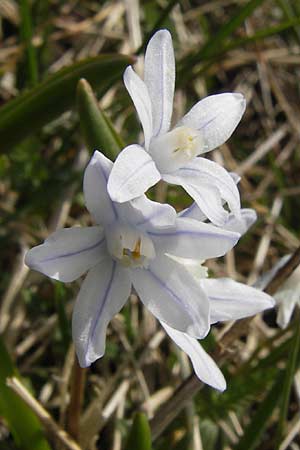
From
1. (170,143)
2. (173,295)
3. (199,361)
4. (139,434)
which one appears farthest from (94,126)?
(139,434)

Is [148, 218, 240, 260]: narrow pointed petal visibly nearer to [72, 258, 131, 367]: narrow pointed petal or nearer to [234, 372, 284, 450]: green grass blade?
[72, 258, 131, 367]: narrow pointed petal

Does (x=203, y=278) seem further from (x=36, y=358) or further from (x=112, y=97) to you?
(x=112, y=97)

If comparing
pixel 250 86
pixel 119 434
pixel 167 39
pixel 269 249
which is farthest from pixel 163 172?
pixel 250 86

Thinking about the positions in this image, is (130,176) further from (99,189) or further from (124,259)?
(124,259)

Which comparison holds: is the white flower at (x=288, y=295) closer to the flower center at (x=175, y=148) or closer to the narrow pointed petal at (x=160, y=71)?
the flower center at (x=175, y=148)

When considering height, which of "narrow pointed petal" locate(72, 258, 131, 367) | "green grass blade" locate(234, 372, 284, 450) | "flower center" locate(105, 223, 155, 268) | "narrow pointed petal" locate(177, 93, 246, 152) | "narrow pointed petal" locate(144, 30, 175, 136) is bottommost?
"green grass blade" locate(234, 372, 284, 450)

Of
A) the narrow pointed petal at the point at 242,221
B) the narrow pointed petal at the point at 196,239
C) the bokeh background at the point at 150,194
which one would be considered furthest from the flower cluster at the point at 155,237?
the bokeh background at the point at 150,194

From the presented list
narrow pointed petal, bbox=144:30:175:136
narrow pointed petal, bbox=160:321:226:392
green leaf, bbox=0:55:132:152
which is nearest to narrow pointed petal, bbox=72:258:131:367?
narrow pointed petal, bbox=160:321:226:392
